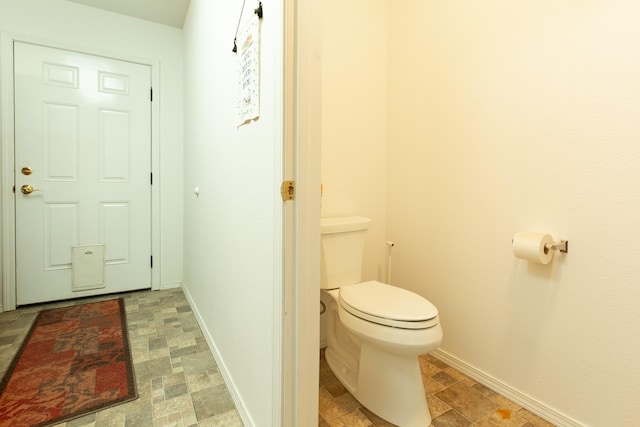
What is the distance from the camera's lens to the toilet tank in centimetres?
162

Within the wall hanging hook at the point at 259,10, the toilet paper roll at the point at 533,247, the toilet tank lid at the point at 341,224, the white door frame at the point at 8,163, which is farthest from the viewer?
the white door frame at the point at 8,163

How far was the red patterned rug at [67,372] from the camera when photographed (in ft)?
4.29

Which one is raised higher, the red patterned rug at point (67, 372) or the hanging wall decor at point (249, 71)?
the hanging wall decor at point (249, 71)

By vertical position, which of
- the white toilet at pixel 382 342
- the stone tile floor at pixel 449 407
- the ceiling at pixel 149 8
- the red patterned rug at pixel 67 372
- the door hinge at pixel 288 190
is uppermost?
the ceiling at pixel 149 8

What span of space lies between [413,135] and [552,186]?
0.82 metres

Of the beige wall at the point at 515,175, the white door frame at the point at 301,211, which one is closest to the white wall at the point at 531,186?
the beige wall at the point at 515,175

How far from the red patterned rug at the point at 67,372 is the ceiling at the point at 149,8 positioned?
2.41m

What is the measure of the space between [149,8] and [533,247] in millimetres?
3103

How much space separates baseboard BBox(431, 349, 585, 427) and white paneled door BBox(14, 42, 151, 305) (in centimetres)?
257

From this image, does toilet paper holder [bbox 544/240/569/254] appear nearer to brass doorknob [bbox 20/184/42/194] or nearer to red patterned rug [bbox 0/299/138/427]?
red patterned rug [bbox 0/299/138/427]

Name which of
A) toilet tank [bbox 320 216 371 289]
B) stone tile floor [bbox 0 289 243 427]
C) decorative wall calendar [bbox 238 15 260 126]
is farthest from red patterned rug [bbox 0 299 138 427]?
decorative wall calendar [bbox 238 15 260 126]

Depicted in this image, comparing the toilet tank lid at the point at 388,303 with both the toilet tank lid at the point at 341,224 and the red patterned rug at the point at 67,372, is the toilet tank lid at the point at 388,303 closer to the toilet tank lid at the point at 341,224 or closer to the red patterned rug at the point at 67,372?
the toilet tank lid at the point at 341,224

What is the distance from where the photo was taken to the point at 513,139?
1.40 meters

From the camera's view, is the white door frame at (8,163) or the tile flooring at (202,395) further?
the white door frame at (8,163)
